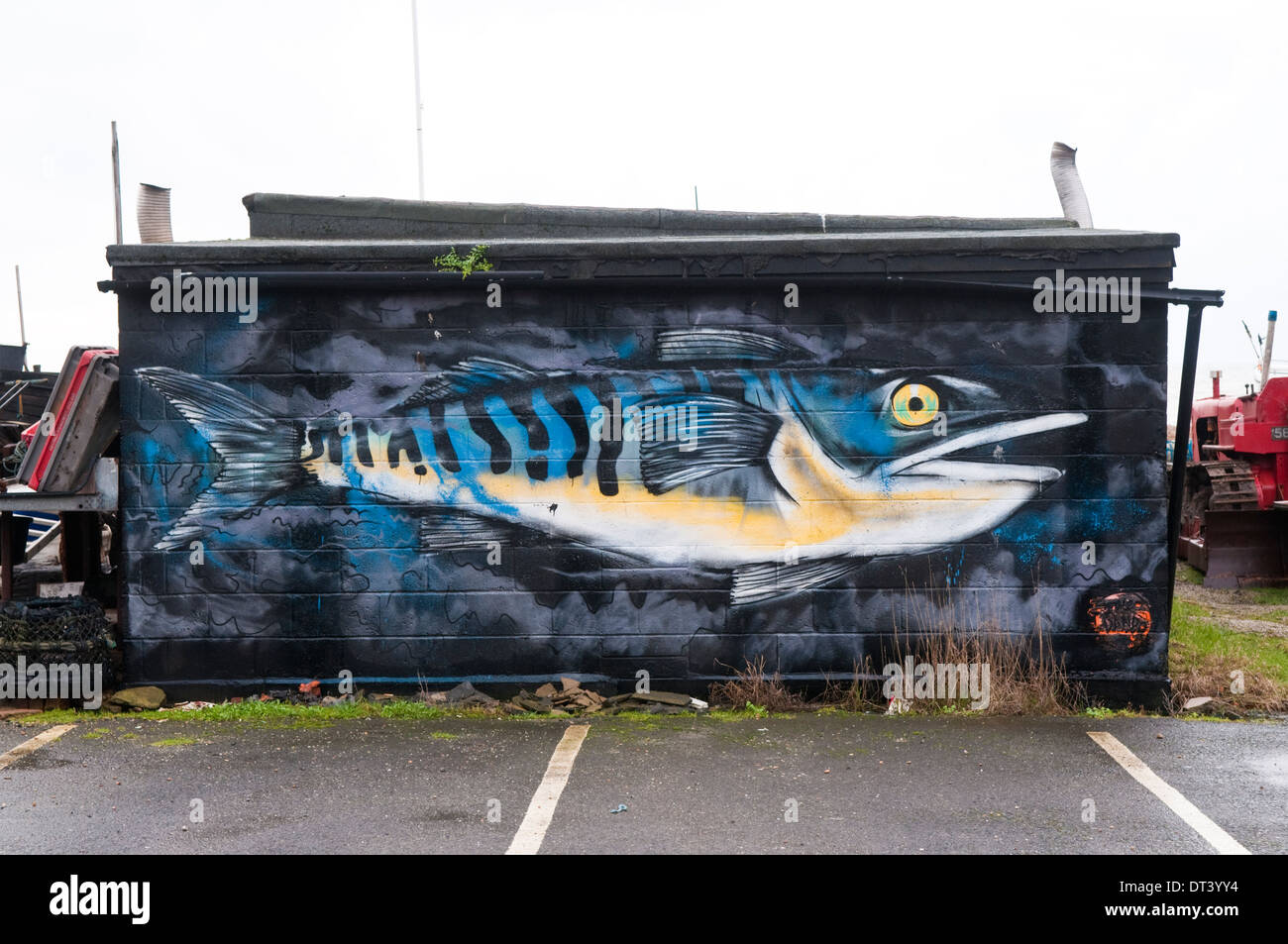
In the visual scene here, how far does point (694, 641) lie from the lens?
779cm

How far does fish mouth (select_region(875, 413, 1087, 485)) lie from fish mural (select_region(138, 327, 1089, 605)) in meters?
0.02

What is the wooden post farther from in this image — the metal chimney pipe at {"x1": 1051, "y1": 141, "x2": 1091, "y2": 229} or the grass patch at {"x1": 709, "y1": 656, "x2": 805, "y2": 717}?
the metal chimney pipe at {"x1": 1051, "y1": 141, "x2": 1091, "y2": 229}

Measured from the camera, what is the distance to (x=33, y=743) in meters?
6.87

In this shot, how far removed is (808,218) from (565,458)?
272 cm

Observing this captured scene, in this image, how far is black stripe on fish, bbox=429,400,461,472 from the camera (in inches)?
306

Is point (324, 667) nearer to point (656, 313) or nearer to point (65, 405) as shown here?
point (65, 405)

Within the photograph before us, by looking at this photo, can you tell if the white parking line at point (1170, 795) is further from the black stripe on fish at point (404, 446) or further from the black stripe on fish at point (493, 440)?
the black stripe on fish at point (404, 446)

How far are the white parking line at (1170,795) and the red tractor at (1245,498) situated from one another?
361 inches

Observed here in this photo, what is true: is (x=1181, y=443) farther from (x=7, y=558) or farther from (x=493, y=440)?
(x=7, y=558)

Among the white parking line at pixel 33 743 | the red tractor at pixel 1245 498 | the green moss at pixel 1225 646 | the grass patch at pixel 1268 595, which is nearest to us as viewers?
the white parking line at pixel 33 743

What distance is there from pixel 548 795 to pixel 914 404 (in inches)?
149

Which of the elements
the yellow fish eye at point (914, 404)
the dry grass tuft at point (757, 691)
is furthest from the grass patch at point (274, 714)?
the yellow fish eye at point (914, 404)

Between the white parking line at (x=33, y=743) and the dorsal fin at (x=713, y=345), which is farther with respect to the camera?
the dorsal fin at (x=713, y=345)

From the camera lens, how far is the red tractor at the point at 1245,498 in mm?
14758
